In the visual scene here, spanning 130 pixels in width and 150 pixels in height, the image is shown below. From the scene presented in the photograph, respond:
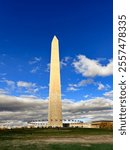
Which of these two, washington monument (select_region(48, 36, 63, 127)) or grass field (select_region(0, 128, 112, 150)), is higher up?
washington monument (select_region(48, 36, 63, 127))

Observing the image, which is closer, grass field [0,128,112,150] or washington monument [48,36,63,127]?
grass field [0,128,112,150]

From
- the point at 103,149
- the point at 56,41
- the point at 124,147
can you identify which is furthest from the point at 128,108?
the point at 56,41

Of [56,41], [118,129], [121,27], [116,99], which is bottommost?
[118,129]

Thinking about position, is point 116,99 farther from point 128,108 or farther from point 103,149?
point 103,149

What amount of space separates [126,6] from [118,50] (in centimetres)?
70

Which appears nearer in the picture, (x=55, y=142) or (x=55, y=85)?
(x=55, y=142)

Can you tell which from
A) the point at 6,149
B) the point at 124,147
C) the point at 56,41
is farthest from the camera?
the point at 56,41

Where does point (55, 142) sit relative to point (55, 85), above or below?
below

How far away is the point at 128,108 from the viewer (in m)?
5.59

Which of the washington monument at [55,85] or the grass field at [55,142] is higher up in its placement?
the washington monument at [55,85]

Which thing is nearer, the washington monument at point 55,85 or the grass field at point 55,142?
the grass field at point 55,142

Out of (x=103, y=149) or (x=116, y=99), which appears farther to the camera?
(x=103, y=149)

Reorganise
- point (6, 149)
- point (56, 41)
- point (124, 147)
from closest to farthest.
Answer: point (124, 147) → point (6, 149) → point (56, 41)

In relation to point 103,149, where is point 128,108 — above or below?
above
